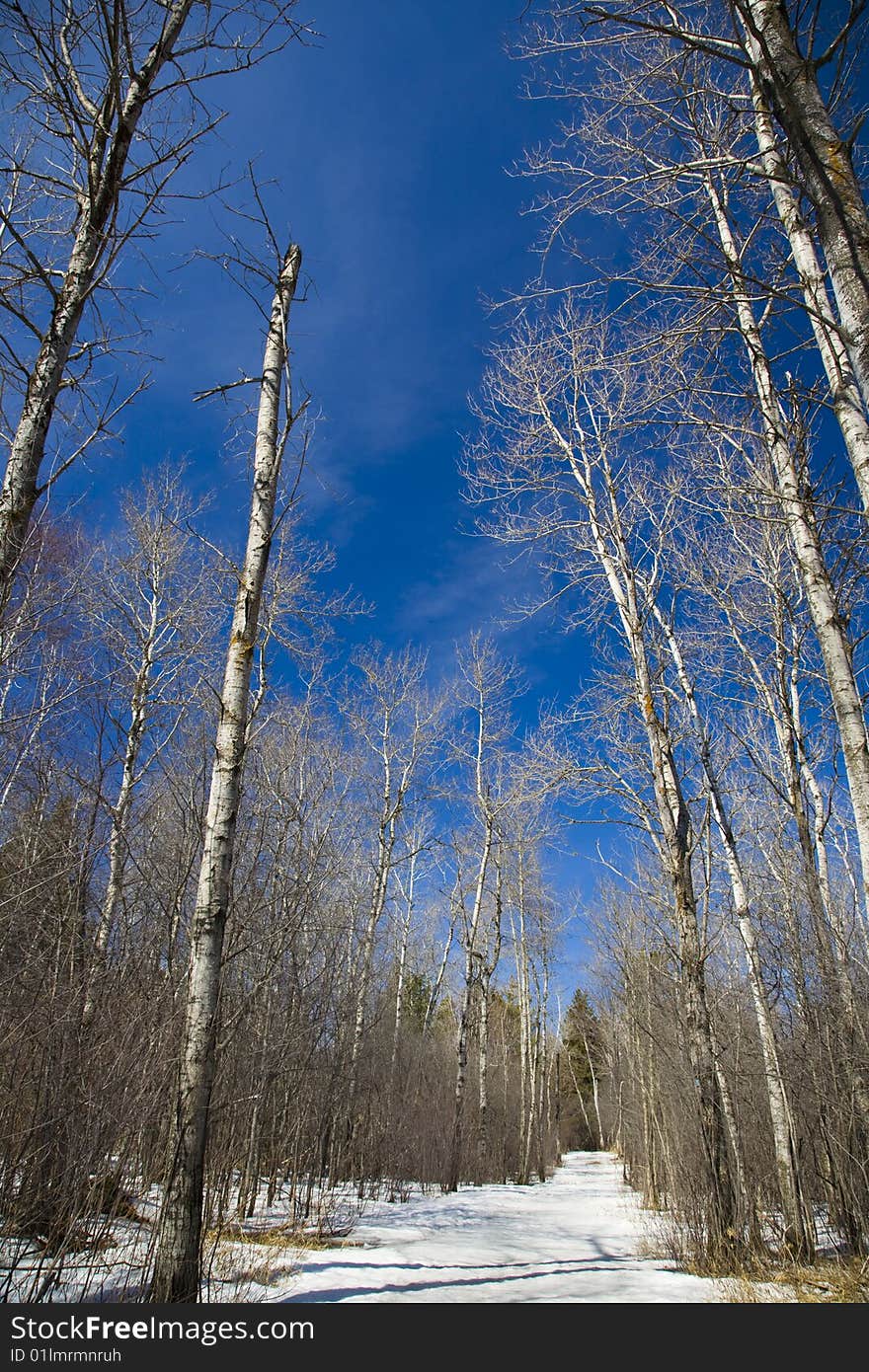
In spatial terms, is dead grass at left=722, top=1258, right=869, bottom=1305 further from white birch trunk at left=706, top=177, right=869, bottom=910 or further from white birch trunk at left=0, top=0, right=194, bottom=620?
white birch trunk at left=0, top=0, right=194, bottom=620

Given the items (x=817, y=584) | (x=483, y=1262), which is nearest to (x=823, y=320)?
(x=817, y=584)

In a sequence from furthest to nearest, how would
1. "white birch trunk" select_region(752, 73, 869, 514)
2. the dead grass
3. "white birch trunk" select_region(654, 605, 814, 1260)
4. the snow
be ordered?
"white birch trunk" select_region(654, 605, 814, 1260)
the dead grass
the snow
"white birch trunk" select_region(752, 73, 869, 514)

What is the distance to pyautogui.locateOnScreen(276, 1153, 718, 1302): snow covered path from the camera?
455 centimetres

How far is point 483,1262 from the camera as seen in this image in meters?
5.86

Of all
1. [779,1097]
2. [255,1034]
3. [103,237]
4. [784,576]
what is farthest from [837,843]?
[103,237]

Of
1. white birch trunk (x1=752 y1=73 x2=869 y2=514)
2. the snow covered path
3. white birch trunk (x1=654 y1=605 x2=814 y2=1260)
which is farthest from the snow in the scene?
white birch trunk (x1=752 y1=73 x2=869 y2=514)

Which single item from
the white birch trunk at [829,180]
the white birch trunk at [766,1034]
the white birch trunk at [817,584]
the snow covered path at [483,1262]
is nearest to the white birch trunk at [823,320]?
the white birch trunk at [829,180]

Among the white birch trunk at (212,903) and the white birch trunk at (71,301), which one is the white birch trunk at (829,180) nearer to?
the white birch trunk at (71,301)

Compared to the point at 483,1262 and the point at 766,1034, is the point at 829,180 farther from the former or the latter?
the point at 483,1262

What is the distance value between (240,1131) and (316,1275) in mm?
2677

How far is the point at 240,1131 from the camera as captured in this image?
7230 millimetres

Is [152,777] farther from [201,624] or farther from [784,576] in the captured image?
[784,576]

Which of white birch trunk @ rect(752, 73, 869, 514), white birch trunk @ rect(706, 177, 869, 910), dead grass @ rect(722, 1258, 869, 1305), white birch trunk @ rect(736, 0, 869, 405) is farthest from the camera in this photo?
dead grass @ rect(722, 1258, 869, 1305)

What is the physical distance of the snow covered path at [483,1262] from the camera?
4.55 metres
